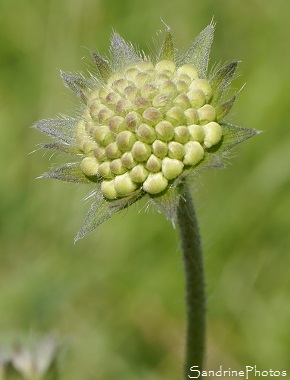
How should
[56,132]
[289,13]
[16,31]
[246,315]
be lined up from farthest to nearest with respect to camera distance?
[16,31] < [289,13] < [246,315] < [56,132]

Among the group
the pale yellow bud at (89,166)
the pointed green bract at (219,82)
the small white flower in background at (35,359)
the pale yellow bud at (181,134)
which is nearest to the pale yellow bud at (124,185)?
the pale yellow bud at (89,166)

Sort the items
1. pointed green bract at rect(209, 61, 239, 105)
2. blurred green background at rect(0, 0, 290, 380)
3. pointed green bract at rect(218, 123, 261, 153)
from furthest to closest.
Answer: blurred green background at rect(0, 0, 290, 380), pointed green bract at rect(209, 61, 239, 105), pointed green bract at rect(218, 123, 261, 153)

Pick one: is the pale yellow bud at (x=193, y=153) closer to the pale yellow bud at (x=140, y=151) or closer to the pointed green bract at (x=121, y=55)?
the pale yellow bud at (x=140, y=151)

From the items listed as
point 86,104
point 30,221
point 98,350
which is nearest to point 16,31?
point 30,221

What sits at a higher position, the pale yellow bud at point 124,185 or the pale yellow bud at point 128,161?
→ the pale yellow bud at point 128,161

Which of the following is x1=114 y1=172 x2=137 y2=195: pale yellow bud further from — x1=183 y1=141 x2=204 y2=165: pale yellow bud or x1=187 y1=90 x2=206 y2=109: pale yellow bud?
x1=187 y1=90 x2=206 y2=109: pale yellow bud

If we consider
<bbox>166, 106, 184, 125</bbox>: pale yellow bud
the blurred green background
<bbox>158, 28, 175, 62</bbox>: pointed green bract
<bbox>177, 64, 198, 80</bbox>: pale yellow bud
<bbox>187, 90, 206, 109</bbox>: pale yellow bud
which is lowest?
<bbox>166, 106, 184, 125</bbox>: pale yellow bud

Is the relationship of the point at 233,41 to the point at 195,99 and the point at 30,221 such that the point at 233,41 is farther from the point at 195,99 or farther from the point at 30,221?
the point at 195,99

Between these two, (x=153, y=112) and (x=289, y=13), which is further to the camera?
(x=289, y=13)

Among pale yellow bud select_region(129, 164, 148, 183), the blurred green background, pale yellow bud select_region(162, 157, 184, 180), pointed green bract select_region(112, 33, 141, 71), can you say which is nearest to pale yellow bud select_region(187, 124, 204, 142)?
pale yellow bud select_region(162, 157, 184, 180)
